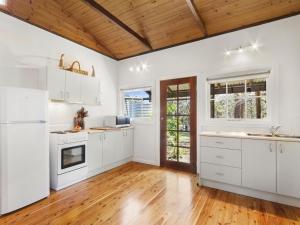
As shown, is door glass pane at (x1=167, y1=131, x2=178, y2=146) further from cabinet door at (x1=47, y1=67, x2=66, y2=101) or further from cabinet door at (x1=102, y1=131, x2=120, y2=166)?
cabinet door at (x1=47, y1=67, x2=66, y2=101)

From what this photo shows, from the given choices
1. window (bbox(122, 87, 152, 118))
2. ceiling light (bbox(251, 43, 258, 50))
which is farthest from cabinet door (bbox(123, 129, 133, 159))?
ceiling light (bbox(251, 43, 258, 50))

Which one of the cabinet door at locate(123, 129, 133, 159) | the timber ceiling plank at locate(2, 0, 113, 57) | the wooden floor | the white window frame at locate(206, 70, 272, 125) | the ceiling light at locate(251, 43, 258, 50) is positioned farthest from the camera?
the cabinet door at locate(123, 129, 133, 159)

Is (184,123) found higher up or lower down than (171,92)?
lower down

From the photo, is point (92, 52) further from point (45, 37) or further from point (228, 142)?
point (228, 142)

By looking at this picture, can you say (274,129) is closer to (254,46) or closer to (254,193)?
(254,193)

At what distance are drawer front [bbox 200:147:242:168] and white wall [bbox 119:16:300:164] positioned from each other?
63 cm

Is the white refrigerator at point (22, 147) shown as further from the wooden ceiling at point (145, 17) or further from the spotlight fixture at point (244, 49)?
the spotlight fixture at point (244, 49)

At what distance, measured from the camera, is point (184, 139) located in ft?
12.6

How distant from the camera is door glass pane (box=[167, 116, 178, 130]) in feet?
13.0

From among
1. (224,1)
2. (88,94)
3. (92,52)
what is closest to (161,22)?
(224,1)

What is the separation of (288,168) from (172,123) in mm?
2212

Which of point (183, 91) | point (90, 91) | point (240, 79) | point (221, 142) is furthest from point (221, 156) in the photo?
point (90, 91)

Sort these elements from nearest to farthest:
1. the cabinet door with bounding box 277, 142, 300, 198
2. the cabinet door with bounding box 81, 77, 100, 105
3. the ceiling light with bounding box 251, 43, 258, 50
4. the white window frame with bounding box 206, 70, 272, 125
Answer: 1. the cabinet door with bounding box 277, 142, 300, 198
2. the white window frame with bounding box 206, 70, 272, 125
3. the ceiling light with bounding box 251, 43, 258, 50
4. the cabinet door with bounding box 81, 77, 100, 105

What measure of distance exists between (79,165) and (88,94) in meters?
1.51
